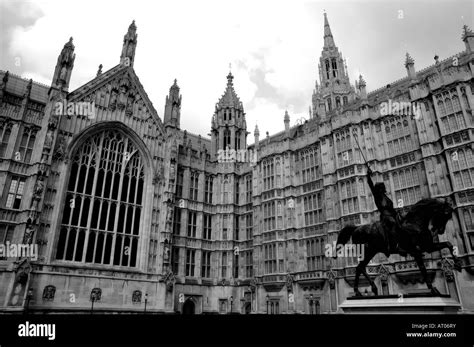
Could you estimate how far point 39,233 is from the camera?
88.6ft

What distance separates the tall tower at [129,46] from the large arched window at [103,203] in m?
9.37

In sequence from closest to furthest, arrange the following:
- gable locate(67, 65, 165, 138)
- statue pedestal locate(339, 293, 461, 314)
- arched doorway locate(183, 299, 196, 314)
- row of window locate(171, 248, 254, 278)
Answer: statue pedestal locate(339, 293, 461, 314), gable locate(67, 65, 165, 138), arched doorway locate(183, 299, 196, 314), row of window locate(171, 248, 254, 278)

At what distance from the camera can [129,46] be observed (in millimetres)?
39312

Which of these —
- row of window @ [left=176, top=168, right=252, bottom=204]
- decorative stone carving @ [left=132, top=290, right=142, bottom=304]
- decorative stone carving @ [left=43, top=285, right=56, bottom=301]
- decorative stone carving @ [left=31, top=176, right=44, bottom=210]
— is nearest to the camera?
decorative stone carving @ [left=43, top=285, right=56, bottom=301]

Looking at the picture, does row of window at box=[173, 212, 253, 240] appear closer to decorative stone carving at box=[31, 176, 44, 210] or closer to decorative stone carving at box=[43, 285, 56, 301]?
decorative stone carving at box=[43, 285, 56, 301]

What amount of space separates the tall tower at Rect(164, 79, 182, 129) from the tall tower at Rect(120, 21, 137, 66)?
229 inches

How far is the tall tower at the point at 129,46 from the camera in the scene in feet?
125

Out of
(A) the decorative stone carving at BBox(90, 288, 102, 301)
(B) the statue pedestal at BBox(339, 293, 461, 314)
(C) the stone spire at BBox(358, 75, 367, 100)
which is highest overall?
(C) the stone spire at BBox(358, 75, 367, 100)

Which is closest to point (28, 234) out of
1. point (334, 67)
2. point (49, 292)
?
point (49, 292)

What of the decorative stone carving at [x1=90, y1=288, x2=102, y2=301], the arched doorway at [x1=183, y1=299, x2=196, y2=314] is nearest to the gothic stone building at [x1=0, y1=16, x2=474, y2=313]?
the decorative stone carving at [x1=90, y1=288, x2=102, y2=301]

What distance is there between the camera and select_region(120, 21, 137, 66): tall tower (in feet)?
125

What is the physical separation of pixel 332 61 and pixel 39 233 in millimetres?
70787

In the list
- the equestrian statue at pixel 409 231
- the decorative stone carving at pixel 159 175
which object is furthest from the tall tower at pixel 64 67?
the equestrian statue at pixel 409 231
